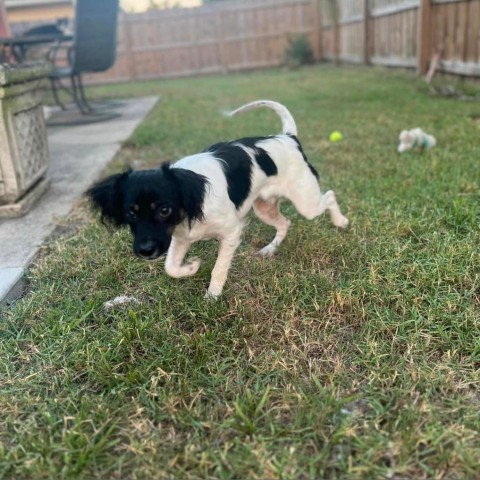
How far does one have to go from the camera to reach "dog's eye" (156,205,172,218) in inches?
78.9

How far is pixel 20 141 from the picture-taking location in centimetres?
373

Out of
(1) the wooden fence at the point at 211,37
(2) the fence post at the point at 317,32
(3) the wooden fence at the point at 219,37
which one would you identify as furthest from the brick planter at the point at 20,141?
(2) the fence post at the point at 317,32

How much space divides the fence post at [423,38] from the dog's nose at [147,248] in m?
8.85

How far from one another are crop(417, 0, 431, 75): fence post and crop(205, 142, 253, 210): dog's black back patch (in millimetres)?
8089

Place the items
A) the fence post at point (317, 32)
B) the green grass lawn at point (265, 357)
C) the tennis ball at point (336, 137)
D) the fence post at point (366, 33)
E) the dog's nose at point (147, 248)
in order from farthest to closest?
the fence post at point (317, 32) → the fence post at point (366, 33) → the tennis ball at point (336, 137) → the dog's nose at point (147, 248) → the green grass lawn at point (265, 357)

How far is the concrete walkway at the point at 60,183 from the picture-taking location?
2.83 meters

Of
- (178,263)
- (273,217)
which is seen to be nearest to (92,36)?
(273,217)

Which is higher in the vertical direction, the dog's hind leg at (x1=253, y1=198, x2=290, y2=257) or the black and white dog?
the black and white dog

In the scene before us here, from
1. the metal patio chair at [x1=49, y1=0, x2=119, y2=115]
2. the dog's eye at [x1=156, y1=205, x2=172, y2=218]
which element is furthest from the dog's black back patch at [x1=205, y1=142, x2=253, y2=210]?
the metal patio chair at [x1=49, y1=0, x2=119, y2=115]

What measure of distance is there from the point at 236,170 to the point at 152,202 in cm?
58

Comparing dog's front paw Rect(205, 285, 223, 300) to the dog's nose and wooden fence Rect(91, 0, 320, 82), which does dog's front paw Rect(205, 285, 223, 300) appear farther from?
wooden fence Rect(91, 0, 320, 82)

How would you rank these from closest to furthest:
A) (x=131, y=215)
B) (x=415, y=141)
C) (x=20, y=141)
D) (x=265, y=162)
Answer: (x=131, y=215)
(x=265, y=162)
(x=20, y=141)
(x=415, y=141)

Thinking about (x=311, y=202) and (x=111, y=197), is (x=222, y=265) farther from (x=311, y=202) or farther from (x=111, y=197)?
(x=311, y=202)

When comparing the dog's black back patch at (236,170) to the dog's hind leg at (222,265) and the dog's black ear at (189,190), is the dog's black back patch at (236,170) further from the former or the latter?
the dog's black ear at (189,190)
